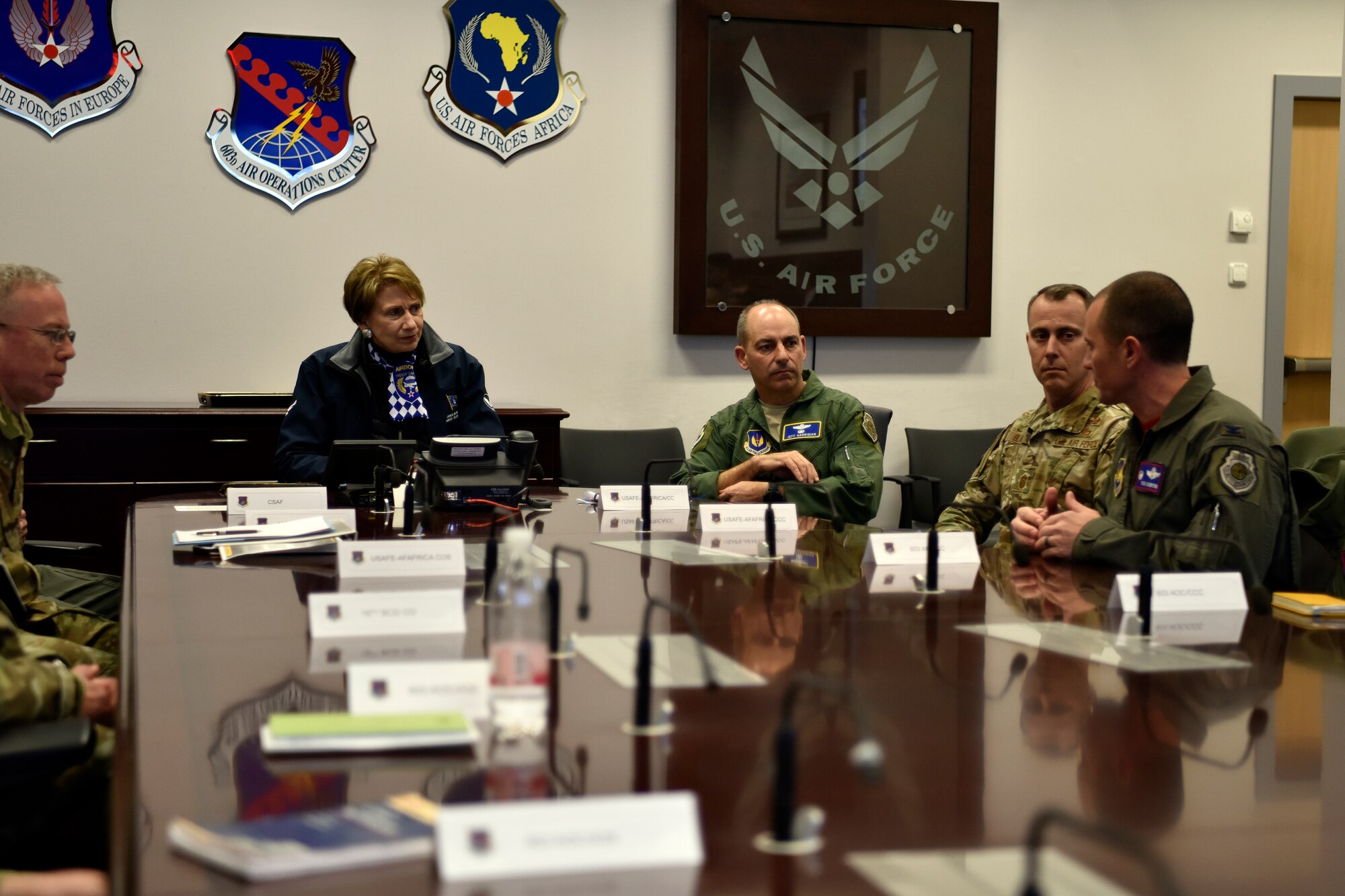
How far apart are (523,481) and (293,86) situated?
261 cm

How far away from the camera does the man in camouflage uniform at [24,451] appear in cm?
249

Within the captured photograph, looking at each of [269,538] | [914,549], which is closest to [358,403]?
[269,538]

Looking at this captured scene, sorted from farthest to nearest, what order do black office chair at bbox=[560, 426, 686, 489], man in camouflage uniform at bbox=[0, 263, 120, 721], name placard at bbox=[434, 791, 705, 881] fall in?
black office chair at bbox=[560, 426, 686, 489] < man in camouflage uniform at bbox=[0, 263, 120, 721] < name placard at bbox=[434, 791, 705, 881]

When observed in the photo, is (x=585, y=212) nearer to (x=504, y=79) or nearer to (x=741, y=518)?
(x=504, y=79)

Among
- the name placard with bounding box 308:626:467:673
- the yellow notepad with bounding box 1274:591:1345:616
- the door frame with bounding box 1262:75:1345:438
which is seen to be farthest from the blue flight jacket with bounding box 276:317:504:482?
the door frame with bounding box 1262:75:1345:438

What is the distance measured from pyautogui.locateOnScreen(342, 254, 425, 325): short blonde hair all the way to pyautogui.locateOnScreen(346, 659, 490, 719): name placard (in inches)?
114

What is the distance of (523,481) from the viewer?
3.32 metres

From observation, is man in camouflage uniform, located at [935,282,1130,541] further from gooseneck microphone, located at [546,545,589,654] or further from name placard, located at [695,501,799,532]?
gooseneck microphone, located at [546,545,589,654]

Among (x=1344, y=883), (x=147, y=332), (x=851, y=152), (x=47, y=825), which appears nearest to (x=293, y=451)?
(x=147, y=332)

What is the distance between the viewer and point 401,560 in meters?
2.15

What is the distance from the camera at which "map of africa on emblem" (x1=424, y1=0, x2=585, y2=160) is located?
5184 mm

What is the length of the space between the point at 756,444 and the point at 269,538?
71.6 inches

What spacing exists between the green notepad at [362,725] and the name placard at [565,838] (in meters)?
0.25

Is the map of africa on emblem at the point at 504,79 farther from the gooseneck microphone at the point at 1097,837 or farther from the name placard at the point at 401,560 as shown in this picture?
the gooseneck microphone at the point at 1097,837
